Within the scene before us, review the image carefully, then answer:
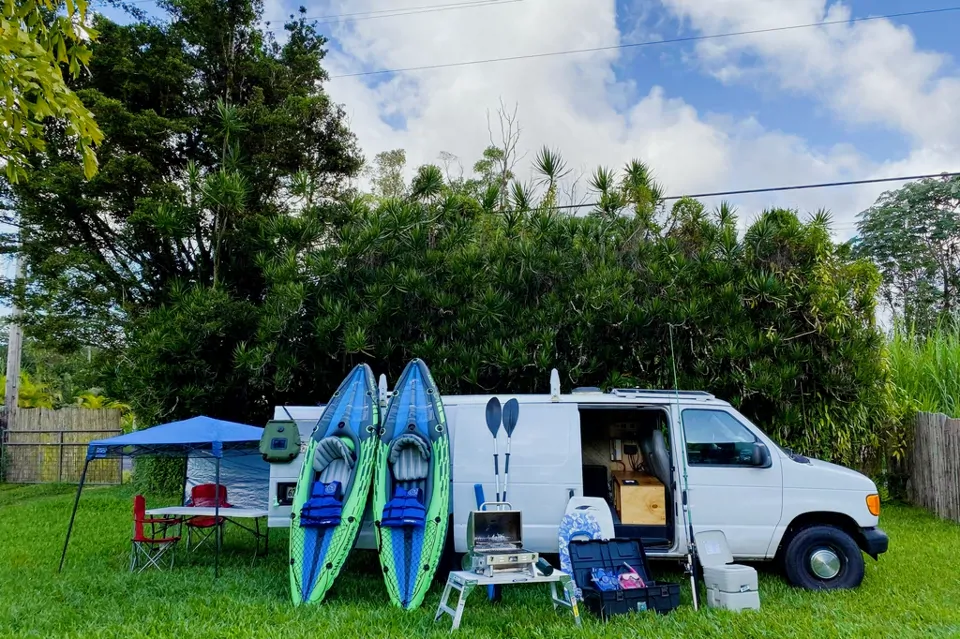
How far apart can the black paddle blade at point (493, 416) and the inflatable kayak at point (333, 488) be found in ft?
4.39

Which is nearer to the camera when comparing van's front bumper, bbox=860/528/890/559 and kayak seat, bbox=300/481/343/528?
van's front bumper, bbox=860/528/890/559

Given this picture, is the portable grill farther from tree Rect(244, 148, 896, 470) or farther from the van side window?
tree Rect(244, 148, 896, 470)

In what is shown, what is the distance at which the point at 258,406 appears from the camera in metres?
12.5

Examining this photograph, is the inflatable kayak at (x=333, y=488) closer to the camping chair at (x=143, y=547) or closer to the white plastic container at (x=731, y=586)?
Answer: the camping chair at (x=143, y=547)

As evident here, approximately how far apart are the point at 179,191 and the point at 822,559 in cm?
1118

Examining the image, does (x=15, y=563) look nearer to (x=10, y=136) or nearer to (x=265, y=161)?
(x=10, y=136)

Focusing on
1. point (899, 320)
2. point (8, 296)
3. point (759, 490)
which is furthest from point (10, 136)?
point (899, 320)

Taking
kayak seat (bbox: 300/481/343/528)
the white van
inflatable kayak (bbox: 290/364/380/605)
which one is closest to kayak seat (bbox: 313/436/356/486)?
inflatable kayak (bbox: 290/364/380/605)

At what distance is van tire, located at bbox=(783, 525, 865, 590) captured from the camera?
6469mm

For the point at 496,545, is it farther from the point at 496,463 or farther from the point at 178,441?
the point at 178,441

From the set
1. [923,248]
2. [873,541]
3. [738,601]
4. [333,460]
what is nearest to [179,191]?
[333,460]

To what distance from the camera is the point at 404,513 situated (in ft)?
21.2

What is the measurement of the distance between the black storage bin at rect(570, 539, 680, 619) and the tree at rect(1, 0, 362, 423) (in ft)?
23.1

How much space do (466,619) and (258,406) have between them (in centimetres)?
805
